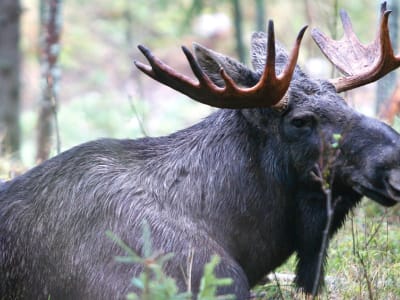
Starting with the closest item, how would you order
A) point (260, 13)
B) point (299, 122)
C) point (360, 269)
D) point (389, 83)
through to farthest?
point (299, 122), point (360, 269), point (389, 83), point (260, 13)

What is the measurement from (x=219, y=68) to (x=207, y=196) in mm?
793

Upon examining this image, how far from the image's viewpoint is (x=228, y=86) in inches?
195

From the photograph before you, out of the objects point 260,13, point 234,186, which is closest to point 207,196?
point 234,186

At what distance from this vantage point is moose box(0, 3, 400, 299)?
16.3 feet

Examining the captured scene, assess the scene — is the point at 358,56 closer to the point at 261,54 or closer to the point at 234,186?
the point at 261,54

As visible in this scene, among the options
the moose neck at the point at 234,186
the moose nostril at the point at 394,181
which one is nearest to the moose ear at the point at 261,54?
the moose neck at the point at 234,186

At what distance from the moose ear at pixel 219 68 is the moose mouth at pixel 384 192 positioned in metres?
0.95

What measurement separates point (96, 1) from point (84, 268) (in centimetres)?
2706

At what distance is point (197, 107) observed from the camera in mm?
24922

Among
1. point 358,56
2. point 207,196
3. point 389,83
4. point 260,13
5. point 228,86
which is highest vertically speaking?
point 260,13

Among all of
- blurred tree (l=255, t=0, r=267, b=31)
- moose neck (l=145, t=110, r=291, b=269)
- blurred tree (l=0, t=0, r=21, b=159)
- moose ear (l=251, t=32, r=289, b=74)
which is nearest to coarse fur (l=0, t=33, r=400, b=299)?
moose neck (l=145, t=110, r=291, b=269)

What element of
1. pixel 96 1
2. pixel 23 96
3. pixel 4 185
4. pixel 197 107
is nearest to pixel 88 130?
pixel 197 107

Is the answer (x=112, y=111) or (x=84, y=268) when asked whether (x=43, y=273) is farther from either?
(x=112, y=111)

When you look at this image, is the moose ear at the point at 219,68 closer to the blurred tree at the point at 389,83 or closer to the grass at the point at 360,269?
the grass at the point at 360,269
